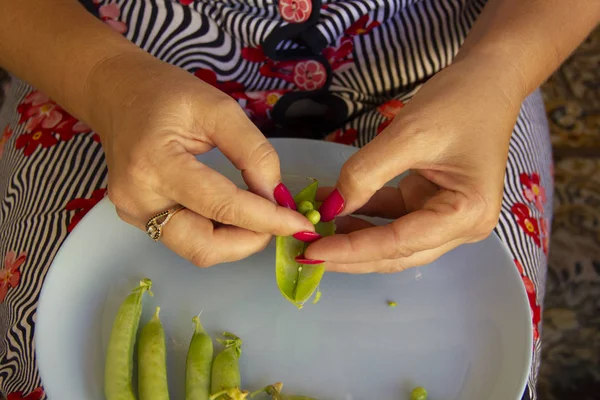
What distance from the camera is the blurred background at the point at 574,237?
155 centimetres

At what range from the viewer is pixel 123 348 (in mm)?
789

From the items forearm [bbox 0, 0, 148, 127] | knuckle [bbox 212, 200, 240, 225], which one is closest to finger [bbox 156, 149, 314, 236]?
knuckle [bbox 212, 200, 240, 225]

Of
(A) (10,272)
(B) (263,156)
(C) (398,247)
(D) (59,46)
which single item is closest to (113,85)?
(D) (59,46)

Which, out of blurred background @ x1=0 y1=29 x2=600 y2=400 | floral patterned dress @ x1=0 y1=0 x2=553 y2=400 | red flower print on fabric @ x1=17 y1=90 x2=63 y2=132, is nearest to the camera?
floral patterned dress @ x1=0 y1=0 x2=553 y2=400

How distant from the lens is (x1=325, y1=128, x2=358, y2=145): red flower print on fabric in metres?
1.04

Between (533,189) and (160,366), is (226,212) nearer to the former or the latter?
(160,366)

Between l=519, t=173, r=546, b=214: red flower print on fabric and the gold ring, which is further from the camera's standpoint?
l=519, t=173, r=546, b=214: red flower print on fabric

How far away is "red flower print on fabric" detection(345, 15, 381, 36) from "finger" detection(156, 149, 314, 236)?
0.42m

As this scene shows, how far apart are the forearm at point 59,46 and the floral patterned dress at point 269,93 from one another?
99mm

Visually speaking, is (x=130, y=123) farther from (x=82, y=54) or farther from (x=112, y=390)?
(x=112, y=390)

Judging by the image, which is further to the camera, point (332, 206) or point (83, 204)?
point (83, 204)

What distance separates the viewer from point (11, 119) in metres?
1.14

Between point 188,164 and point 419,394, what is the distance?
43cm

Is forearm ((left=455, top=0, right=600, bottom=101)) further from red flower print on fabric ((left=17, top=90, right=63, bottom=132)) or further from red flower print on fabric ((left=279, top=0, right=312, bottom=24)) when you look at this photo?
red flower print on fabric ((left=17, top=90, right=63, bottom=132))
